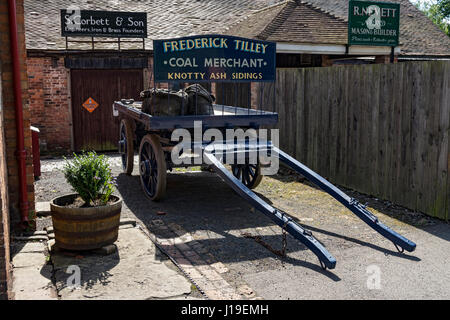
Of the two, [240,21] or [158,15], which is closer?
[240,21]

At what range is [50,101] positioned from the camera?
13.8 meters

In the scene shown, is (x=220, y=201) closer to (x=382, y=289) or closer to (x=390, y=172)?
(x=390, y=172)

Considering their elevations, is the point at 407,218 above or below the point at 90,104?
below

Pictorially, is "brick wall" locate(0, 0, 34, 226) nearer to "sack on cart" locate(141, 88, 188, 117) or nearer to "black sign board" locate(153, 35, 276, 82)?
"black sign board" locate(153, 35, 276, 82)

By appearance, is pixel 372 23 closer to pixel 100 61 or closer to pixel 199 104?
pixel 199 104

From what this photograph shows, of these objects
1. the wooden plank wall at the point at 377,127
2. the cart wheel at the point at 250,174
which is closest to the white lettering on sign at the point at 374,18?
the wooden plank wall at the point at 377,127

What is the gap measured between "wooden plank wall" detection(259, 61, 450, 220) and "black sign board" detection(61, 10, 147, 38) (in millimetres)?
5774

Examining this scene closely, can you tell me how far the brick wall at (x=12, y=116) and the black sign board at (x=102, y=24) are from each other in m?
7.97

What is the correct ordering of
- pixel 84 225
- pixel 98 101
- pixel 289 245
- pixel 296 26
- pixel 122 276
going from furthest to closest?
pixel 98 101
pixel 296 26
pixel 289 245
pixel 84 225
pixel 122 276

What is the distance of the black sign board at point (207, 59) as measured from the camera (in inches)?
277

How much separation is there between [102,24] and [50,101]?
2721 millimetres

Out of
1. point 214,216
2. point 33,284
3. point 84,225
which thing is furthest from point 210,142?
point 33,284

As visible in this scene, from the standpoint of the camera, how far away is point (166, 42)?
7.00m

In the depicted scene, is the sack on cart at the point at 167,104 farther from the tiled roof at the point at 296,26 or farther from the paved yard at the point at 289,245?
the tiled roof at the point at 296,26
